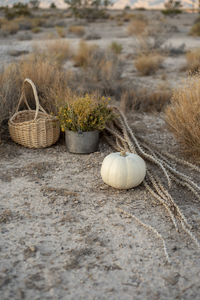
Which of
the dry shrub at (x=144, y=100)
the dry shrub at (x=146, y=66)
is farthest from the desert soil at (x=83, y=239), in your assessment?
the dry shrub at (x=146, y=66)

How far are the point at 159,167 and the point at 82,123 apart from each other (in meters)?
1.03

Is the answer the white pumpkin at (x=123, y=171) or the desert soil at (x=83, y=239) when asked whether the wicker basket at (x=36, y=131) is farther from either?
the white pumpkin at (x=123, y=171)

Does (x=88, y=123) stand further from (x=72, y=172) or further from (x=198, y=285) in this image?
(x=198, y=285)

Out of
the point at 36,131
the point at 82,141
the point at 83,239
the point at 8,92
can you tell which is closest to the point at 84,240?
the point at 83,239

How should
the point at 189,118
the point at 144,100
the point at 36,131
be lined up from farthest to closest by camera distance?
1. the point at 144,100
2. the point at 36,131
3. the point at 189,118

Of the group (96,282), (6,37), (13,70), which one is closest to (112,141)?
(13,70)

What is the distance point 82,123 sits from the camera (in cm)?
427

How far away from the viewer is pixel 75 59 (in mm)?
10312

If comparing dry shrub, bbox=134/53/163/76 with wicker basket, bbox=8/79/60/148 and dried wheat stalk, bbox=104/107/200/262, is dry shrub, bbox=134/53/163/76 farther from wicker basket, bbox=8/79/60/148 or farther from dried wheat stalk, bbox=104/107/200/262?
wicker basket, bbox=8/79/60/148

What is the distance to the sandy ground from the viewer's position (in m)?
2.28

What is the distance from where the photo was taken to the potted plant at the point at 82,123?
13.8 feet

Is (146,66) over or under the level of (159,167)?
under

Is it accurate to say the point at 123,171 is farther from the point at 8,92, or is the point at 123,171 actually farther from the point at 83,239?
the point at 8,92

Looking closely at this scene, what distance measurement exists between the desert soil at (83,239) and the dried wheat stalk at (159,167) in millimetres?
64
